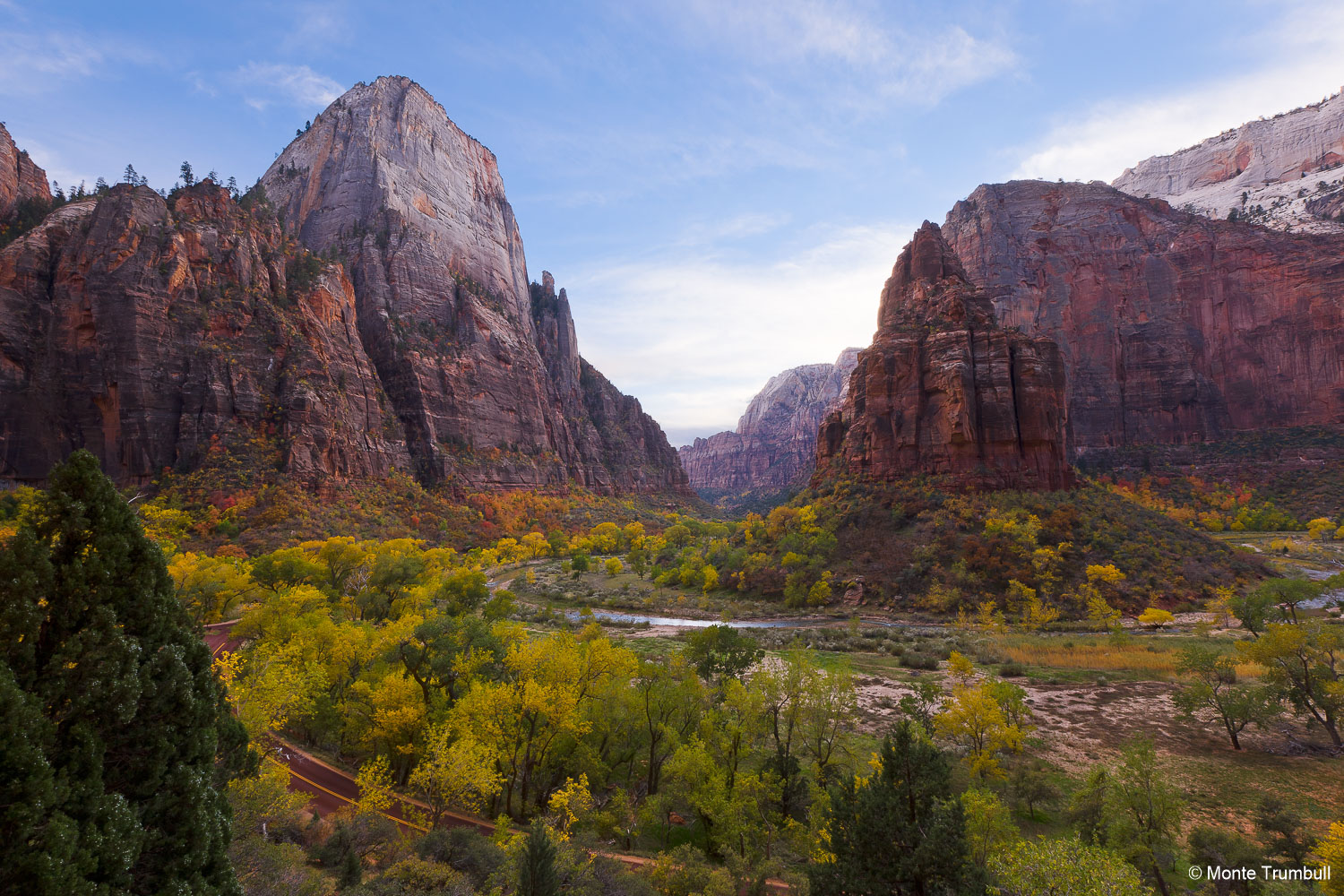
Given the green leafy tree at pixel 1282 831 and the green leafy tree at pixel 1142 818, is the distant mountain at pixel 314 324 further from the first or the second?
the green leafy tree at pixel 1282 831

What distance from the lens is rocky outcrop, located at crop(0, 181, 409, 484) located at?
55.2 meters

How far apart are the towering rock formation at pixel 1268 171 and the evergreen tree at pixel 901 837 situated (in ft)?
516

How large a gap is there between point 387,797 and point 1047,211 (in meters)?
158

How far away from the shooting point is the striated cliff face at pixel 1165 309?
94.9 m

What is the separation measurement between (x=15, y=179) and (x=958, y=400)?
126 metres

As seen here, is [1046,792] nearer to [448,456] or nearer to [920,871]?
[920,871]

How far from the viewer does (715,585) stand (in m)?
62.7

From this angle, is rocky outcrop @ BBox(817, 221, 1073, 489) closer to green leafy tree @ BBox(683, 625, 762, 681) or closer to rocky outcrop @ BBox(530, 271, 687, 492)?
green leafy tree @ BBox(683, 625, 762, 681)

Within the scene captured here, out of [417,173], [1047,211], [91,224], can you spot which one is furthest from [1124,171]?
[91,224]

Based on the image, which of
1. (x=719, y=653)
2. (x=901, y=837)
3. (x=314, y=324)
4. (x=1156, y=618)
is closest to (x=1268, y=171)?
(x=1156, y=618)

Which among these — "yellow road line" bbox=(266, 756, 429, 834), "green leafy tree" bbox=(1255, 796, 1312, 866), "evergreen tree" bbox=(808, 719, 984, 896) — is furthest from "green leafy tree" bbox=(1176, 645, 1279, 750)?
"yellow road line" bbox=(266, 756, 429, 834)

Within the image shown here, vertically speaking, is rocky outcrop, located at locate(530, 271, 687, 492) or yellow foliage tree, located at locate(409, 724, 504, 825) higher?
rocky outcrop, located at locate(530, 271, 687, 492)

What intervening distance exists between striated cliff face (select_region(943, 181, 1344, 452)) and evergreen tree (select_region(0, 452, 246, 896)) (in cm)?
11413

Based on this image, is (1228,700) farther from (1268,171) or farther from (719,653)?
(1268,171)
